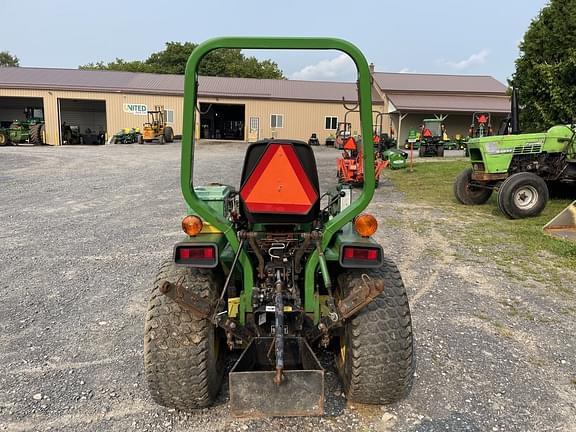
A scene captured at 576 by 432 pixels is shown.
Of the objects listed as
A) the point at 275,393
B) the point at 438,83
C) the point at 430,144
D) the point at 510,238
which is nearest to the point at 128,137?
the point at 430,144

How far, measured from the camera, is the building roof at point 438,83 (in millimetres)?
32094

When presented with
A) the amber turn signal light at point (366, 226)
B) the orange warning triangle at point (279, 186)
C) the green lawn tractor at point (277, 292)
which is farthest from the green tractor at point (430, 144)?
the orange warning triangle at point (279, 186)

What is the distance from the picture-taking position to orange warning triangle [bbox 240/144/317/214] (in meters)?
2.44

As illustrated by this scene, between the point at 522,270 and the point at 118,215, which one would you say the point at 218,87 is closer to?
the point at 118,215

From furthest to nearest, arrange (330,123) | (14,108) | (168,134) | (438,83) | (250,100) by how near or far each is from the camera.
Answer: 1. (14,108)
2. (438,83)
3. (330,123)
4. (250,100)
5. (168,134)

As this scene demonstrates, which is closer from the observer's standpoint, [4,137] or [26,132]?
[4,137]

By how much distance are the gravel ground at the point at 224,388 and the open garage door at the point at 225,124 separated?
84.9 feet

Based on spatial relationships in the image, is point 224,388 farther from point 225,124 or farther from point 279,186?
point 225,124

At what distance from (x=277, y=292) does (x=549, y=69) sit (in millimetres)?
11307

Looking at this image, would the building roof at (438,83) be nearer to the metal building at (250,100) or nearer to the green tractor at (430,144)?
the metal building at (250,100)

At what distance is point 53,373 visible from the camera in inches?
128

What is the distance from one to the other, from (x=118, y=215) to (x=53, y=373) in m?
5.68

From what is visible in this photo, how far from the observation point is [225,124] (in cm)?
3469

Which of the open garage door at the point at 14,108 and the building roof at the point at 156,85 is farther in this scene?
the open garage door at the point at 14,108
